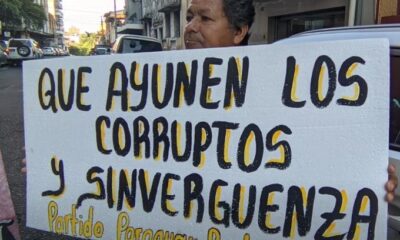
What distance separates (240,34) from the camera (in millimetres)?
2004

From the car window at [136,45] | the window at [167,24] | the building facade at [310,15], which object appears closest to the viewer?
the building facade at [310,15]

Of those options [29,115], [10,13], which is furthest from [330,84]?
[10,13]

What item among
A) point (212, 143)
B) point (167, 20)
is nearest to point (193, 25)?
point (212, 143)

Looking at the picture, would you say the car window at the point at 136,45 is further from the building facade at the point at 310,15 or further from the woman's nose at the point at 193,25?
the woman's nose at the point at 193,25

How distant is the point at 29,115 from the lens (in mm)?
1930

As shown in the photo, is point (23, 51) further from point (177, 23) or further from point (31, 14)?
point (31, 14)

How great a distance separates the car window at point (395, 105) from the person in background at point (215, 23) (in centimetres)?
83

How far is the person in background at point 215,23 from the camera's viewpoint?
1.93 m

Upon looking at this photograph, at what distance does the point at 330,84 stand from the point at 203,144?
0.50 m

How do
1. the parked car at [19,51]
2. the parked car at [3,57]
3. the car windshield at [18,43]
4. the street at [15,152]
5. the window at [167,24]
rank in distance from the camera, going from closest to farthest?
the street at [15,152] < the parked car at [3,57] < the parked car at [19,51] < the car windshield at [18,43] < the window at [167,24]

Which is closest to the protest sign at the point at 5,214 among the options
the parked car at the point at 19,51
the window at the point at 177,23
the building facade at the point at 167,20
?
the building facade at the point at 167,20

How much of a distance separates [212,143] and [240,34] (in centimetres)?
60

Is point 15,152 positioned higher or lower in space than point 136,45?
lower

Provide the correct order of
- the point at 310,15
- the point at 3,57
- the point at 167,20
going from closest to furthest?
the point at 310,15
the point at 3,57
the point at 167,20
